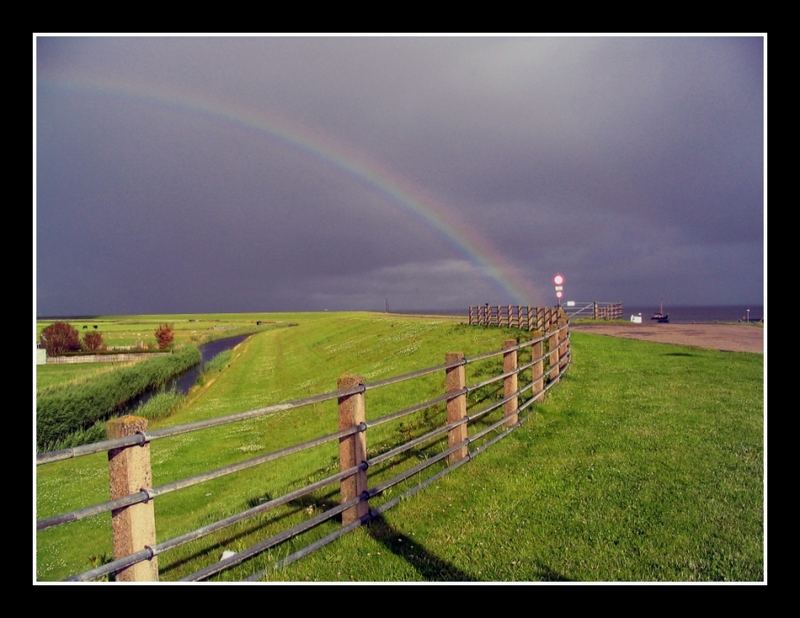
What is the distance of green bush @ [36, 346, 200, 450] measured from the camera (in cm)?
2770

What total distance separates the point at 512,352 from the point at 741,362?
10560 millimetres

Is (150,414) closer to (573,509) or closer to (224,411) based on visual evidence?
(224,411)

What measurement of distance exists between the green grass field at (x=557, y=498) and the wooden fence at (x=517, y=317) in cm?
1265

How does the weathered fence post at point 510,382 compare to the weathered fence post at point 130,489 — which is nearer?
the weathered fence post at point 130,489

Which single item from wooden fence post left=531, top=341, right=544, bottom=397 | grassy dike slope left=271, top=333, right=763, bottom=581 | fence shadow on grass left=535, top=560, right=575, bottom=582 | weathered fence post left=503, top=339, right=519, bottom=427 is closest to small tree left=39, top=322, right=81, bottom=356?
wooden fence post left=531, top=341, right=544, bottom=397

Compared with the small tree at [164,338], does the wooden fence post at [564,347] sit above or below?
above

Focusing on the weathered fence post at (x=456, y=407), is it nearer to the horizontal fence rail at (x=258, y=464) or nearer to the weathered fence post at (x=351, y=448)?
the horizontal fence rail at (x=258, y=464)

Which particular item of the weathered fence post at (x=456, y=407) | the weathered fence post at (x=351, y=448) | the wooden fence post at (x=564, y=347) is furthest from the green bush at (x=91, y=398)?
the weathered fence post at (x=351, y=448)

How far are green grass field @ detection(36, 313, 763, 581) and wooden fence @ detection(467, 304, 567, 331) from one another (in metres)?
12.7

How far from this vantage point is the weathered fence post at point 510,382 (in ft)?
28.2

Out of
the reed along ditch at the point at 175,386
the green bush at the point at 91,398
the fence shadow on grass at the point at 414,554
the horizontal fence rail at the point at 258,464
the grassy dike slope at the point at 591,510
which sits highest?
the horizontal fence rail at the point at 258,464

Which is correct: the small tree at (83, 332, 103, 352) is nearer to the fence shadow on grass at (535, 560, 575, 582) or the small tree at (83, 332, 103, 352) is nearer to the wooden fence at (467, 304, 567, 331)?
the wooden fence at (467, 304, 567, 331)

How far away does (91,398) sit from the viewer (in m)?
33.2

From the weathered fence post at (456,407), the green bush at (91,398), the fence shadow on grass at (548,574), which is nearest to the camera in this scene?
the fence shadow on grass at (548,574)
